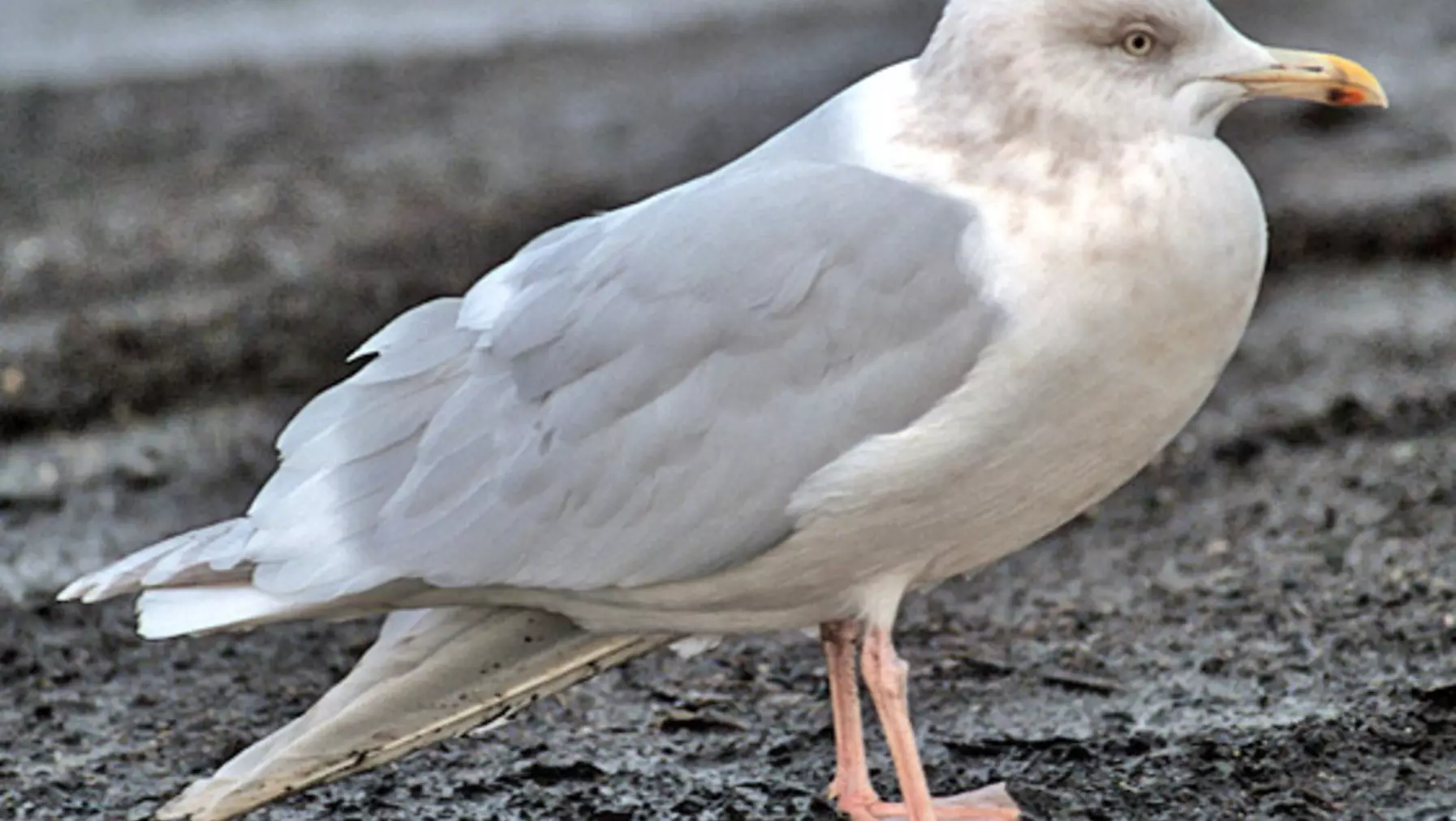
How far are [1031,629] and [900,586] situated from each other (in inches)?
54.6

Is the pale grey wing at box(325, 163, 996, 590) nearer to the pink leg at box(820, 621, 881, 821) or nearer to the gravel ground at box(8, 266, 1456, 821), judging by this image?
the pink leg at box(820, 621, 881, 821)

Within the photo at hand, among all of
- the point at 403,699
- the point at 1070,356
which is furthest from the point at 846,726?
the point at 1070,356

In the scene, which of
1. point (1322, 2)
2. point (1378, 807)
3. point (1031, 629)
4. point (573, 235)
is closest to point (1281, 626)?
point (1031, 629)

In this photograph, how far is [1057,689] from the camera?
406 cm

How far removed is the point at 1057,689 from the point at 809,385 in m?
1.31

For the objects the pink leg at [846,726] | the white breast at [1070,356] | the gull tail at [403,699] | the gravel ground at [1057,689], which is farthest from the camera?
the gravel ground at [1057,689]

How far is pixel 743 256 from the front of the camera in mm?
2953

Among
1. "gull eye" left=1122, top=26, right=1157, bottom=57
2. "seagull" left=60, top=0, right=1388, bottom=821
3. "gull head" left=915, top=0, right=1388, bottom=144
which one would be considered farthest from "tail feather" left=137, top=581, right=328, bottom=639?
"gull eye" left=1122, top=26, right=1157, bottom=57

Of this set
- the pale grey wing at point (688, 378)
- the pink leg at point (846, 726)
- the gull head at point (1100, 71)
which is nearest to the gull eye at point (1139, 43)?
the gull head at point (1100, 71)

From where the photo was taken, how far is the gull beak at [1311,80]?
9.59ft

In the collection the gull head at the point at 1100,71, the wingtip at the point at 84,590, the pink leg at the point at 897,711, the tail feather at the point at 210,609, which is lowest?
the pink leg at the point at 897,711

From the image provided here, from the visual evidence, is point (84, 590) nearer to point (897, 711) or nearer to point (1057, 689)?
point (897, 711)

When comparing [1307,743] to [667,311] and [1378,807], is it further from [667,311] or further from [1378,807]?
[667,311]

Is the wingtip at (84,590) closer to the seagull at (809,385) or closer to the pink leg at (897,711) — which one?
the seagull at (809,385)
